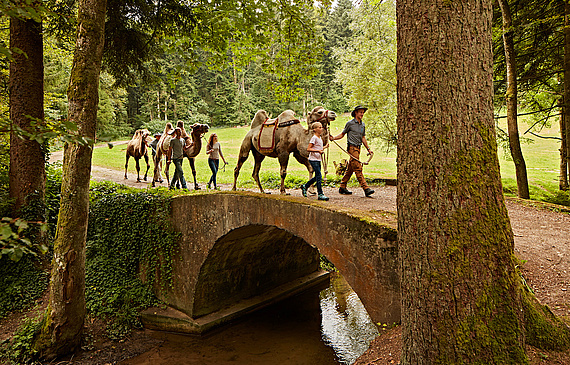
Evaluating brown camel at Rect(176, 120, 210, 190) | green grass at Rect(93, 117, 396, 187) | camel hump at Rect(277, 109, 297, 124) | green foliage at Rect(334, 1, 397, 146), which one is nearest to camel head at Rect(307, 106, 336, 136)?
camel hump at Rect(277, 109, 297, 124)

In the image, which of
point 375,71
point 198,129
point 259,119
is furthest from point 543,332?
point 375,71

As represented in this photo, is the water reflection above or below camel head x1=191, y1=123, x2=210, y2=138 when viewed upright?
below

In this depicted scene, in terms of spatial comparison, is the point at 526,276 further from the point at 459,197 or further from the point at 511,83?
the point at 511,83

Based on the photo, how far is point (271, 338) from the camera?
8.66 m

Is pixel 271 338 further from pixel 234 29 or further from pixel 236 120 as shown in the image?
pixel 236 120

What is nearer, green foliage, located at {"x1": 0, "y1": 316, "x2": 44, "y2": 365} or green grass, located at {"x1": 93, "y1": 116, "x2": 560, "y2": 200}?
green foliage, located at {"x1": 0, "y1": 316, "x2": 44, "y2": 365}

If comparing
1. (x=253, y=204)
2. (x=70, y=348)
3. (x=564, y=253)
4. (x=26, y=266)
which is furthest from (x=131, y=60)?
(x=564, y=253)

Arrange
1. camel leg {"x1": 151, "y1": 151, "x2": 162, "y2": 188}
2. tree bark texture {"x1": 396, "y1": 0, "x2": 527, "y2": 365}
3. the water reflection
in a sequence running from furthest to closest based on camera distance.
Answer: camel leg {"x1": 151, "y1": 151, "x2": 162, "y2": 188} → the water reflection → tree bark texture {"x1": 396, "y1": 0, "x2": 527, "y2": 365}

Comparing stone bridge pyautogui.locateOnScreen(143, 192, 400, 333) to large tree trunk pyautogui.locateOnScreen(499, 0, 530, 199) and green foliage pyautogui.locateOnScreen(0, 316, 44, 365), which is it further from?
large tree trunk pyautogui.locateOnScreen(499, 0, 530, 199)

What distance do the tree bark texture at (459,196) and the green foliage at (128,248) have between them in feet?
25.6

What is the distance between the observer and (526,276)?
4.63m

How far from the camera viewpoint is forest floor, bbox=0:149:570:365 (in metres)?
3.95

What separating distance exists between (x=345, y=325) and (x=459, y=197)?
7745 millimetres

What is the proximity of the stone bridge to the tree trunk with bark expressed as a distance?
8.05 ft
